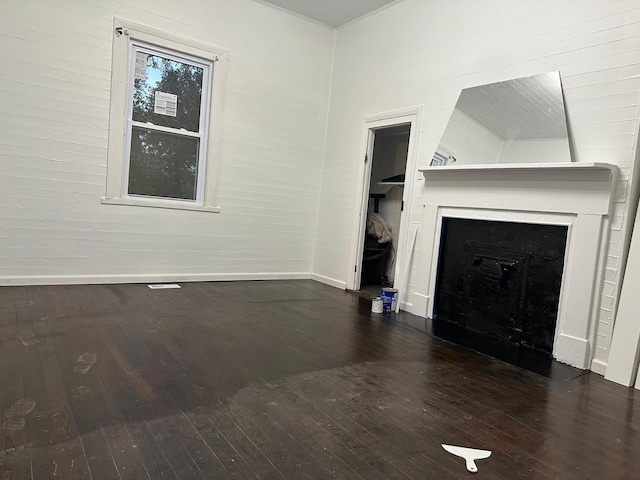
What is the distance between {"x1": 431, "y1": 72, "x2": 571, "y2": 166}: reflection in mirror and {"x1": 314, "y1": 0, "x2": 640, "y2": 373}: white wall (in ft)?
0.35

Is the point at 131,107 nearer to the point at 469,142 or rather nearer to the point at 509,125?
the point at 469,142

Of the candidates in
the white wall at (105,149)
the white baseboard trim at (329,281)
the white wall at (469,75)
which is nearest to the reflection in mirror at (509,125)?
the white wall at (469,75)

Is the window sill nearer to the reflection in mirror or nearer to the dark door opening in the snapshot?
the dark door opening

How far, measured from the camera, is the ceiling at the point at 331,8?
5.11 metres

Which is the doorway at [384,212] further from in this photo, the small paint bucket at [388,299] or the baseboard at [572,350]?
the baseboard at [572,350]

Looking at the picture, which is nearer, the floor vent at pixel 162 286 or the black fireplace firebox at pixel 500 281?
the black fireplace firebox at pixel 500 281

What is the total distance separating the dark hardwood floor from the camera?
1686 millimetres

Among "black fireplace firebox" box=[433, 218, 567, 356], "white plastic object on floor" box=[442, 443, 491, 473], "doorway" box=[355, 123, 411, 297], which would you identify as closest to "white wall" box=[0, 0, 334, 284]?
"doorway" box=[355, 123, 411, 297]

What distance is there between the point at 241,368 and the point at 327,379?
0.53m

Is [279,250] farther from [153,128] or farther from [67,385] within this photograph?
[67,385]

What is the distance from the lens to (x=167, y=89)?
488 cm

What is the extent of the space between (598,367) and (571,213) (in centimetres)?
113

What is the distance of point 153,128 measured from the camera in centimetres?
480

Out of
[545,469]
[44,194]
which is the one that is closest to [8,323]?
[44,194]
